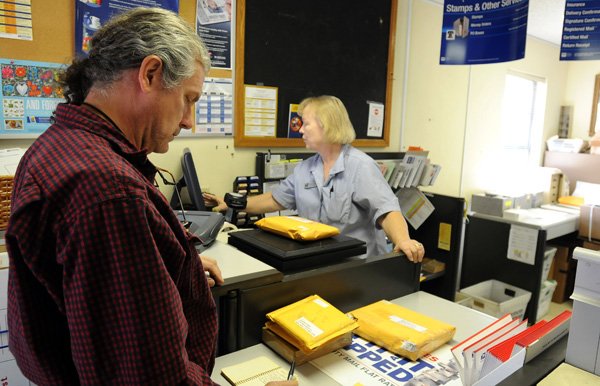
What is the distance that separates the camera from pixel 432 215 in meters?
3.12

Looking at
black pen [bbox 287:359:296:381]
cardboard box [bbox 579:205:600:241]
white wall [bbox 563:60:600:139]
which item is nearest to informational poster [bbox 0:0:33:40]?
black pen [bbox 287:359:296:381]

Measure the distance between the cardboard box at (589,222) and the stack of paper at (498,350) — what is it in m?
3.52

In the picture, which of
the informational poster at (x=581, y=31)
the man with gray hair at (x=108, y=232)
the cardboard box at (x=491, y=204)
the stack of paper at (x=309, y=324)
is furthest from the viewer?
the cardboard box at (x=491, y=204)

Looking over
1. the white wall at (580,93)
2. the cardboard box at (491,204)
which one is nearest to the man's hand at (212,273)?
the cardboard box at (491,204)

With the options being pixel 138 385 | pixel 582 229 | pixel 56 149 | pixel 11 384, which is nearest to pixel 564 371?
pixel 138 385

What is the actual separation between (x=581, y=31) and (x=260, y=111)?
217cm

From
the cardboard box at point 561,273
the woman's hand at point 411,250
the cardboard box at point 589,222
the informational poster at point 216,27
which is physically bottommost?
the cardboard box at point 561,273

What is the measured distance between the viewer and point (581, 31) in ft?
9.30

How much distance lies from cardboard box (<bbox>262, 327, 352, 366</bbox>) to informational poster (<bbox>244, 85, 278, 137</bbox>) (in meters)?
1.67

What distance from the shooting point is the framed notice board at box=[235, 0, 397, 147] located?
2.66 meters

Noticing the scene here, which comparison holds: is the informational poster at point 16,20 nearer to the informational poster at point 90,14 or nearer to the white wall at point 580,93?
the informational poster at point 90,14

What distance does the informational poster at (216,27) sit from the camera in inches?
95.6

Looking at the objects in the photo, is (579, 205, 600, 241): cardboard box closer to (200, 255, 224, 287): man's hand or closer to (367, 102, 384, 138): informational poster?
(367, 102, 384, 138): informational poster

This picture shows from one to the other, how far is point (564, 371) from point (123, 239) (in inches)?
44.7
